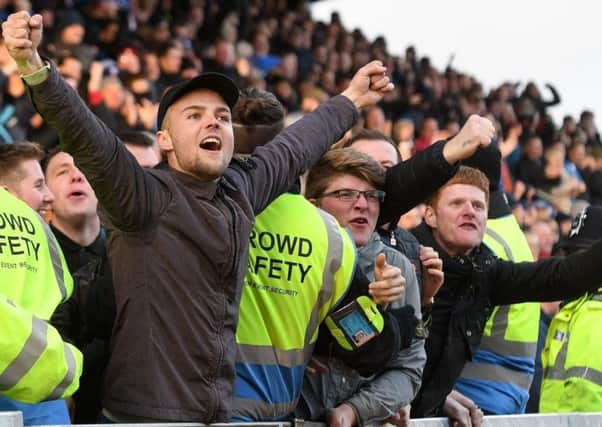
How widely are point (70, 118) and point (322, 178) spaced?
1352mm

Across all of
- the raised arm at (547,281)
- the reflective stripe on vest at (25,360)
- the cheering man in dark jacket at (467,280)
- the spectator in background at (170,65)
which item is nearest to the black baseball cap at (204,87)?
the reflective stripe on vest at (25,360)

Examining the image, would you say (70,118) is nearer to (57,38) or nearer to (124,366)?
(124,366)

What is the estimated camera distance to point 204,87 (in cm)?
396

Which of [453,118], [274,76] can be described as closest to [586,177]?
[453,118]

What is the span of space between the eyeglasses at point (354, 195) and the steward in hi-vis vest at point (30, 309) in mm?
993

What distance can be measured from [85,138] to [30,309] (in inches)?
30.4

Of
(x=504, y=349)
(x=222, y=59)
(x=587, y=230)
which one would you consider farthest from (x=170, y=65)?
(x=504, y=349)

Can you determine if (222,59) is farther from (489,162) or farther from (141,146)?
(489,162)

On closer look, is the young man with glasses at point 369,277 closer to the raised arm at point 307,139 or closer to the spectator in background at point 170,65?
the raised arm at point 307,139

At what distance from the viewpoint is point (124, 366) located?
3629 mm

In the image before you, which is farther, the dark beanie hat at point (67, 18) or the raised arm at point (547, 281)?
the dark beanie hat at point (67, 18)

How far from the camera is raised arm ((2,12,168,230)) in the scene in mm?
3369

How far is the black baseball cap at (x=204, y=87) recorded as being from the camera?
3.91m

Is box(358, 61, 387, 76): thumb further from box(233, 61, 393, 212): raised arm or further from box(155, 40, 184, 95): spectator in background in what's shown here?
box(155, 40, 184, 95): spectator in background
